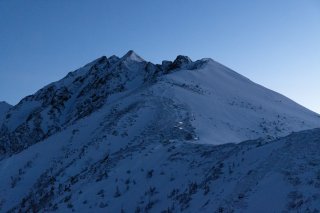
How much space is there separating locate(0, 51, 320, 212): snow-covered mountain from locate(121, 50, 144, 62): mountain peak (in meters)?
31.0

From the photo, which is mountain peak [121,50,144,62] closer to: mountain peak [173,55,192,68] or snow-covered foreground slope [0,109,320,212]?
mountain peak [173,55,192,68]

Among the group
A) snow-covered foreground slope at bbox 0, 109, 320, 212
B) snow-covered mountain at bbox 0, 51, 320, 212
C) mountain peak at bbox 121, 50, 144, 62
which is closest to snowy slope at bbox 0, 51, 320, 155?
mountain peak at bbox 121, 50, 144, 62

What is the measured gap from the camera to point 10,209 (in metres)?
23.8

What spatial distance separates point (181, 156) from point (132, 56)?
232 feet

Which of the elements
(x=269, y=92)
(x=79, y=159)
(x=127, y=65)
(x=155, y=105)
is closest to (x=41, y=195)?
(x=79, y=159)

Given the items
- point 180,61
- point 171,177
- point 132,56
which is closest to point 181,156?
point 171,177

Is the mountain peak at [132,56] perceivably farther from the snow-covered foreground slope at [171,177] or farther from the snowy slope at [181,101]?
the snow-covered foreground slope at [171,177]

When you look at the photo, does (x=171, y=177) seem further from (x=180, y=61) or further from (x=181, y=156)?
(x=180, y=61)

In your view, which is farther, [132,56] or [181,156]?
[132,56]

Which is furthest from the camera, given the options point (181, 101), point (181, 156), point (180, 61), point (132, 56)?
point (132, 56)

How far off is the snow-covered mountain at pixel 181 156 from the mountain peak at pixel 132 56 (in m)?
31.0

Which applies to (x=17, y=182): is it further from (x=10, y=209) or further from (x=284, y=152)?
(x=284, y=152)

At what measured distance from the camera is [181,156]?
19.1 m

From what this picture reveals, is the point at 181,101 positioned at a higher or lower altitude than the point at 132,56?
lower
